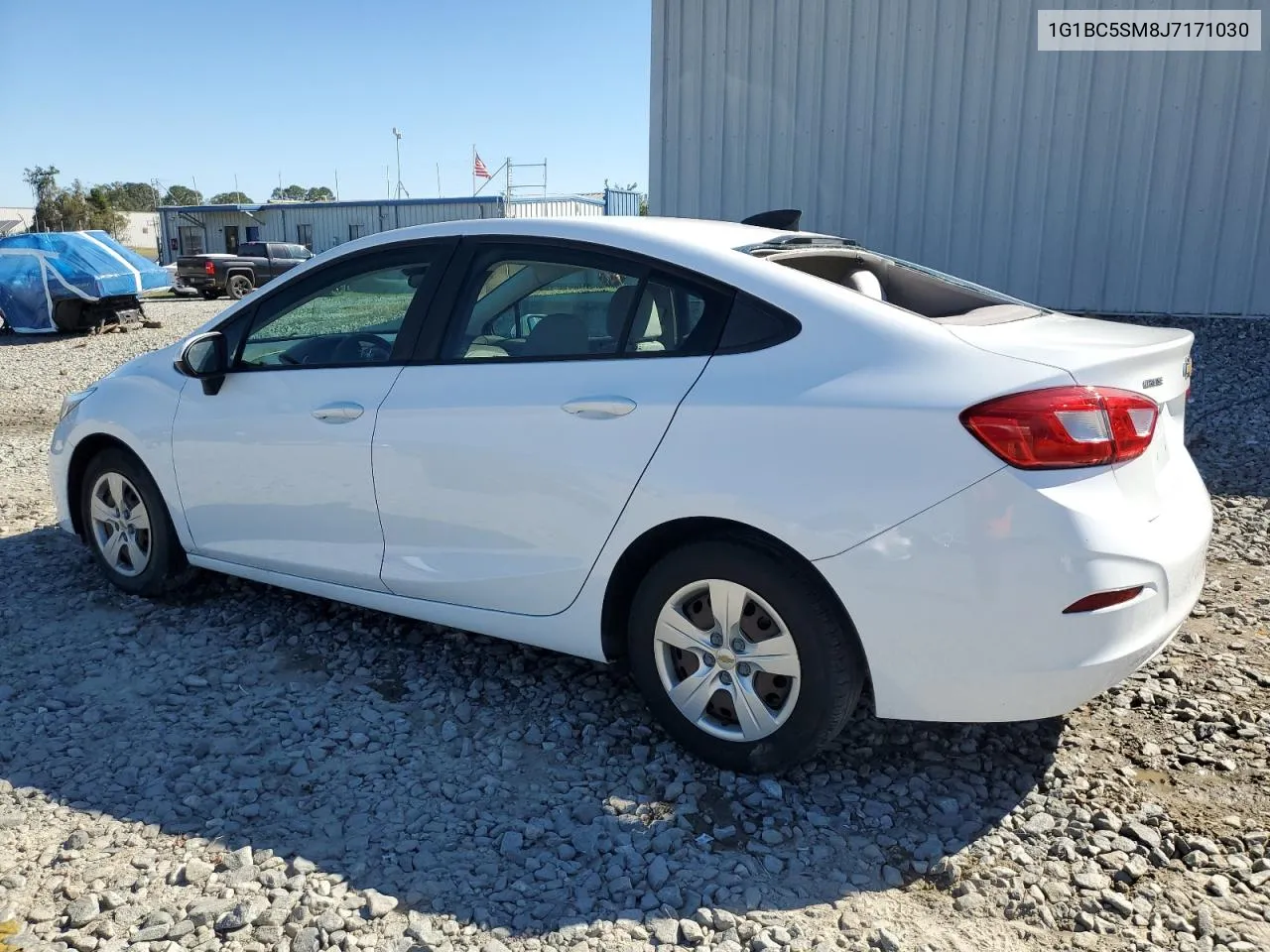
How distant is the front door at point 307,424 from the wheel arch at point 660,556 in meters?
Answer: 0.94

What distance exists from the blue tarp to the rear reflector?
61.1ft

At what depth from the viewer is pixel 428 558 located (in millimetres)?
3496

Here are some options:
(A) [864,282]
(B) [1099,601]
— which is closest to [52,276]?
(A) [864,282]

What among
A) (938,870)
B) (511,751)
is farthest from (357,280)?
(938,870)

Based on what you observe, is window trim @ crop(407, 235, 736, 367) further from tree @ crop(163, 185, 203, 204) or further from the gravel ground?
tree @ crop(163, 185, 203, 204)

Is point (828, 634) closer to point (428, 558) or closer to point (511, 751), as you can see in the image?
point (511, 751)

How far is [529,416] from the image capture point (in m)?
3.19

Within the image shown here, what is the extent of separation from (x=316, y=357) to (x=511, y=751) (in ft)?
5.48

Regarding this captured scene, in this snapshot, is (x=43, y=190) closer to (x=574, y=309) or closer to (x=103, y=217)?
(x=103, y=217)

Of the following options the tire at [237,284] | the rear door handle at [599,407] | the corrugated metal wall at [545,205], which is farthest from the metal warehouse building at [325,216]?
the rear door handle at [599,407]

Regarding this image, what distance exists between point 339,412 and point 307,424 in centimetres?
17

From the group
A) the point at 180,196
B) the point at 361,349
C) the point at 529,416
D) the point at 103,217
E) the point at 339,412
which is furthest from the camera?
the point at 180,196

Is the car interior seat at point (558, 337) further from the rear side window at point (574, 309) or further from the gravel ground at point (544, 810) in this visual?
the gravel ground at point (544, 810)

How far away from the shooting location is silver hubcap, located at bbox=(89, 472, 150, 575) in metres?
4.46
